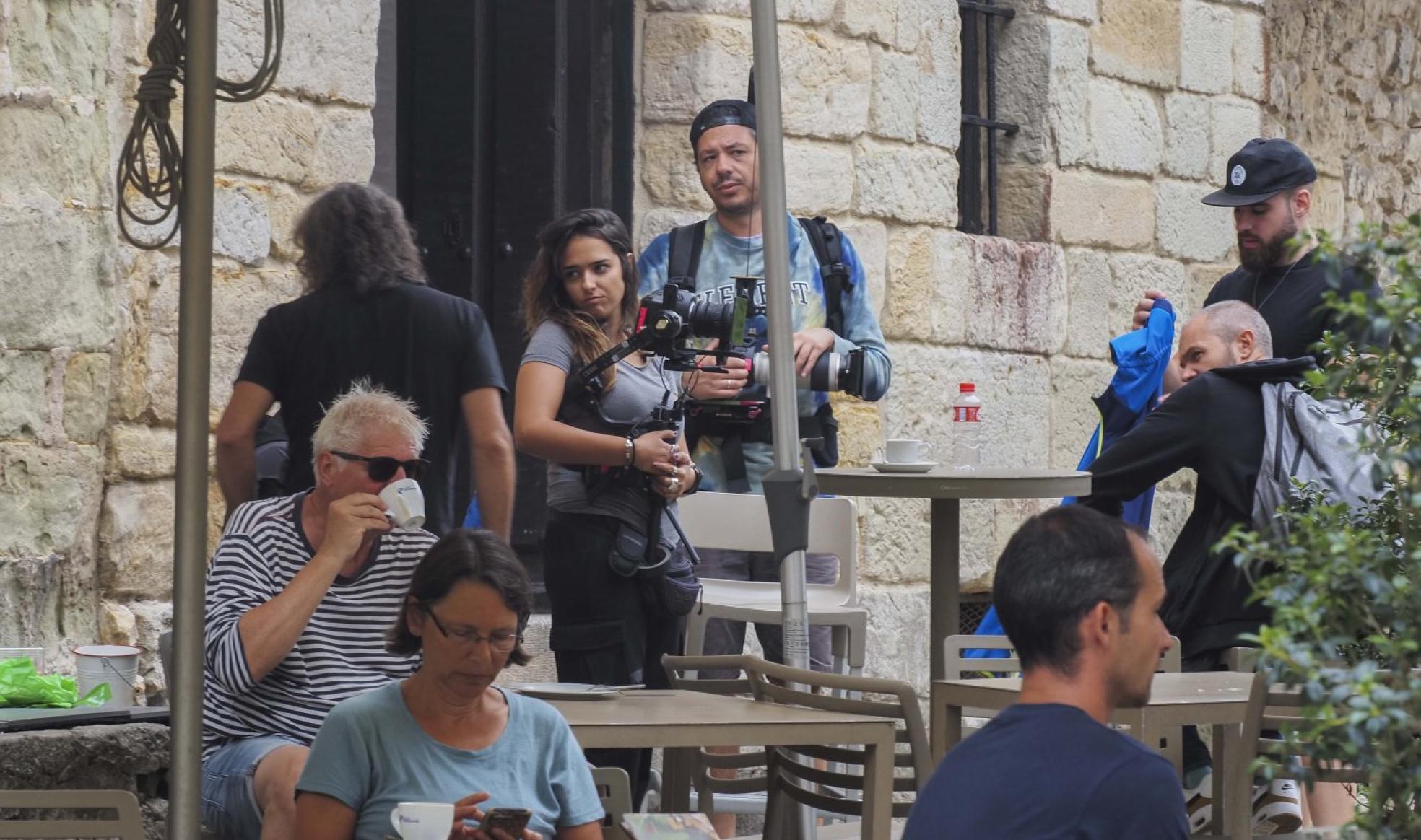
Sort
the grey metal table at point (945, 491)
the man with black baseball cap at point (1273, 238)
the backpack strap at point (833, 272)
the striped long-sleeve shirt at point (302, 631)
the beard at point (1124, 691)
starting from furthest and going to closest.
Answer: the man with black baseball cap at point (1273, 238), the backpack strap at point (833, 272), the grey metal table at point (945, 491), the striped long-sleeve shirt at point (302, 631), the beard at point (1124, 691)

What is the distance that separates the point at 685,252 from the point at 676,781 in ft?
6.14

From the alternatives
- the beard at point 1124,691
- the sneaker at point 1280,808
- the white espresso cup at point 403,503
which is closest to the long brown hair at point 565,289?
the white espresso cup at point 403,503

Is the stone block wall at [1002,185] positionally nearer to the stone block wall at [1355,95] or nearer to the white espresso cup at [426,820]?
the stone block wall at [1355,95]

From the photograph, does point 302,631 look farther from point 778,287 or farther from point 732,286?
point 732,286

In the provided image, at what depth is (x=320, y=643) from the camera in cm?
385

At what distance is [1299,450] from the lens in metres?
4.72

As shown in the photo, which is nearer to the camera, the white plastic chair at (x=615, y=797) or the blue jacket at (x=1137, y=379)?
Result: the white plastic chair at (x=615, y=797)

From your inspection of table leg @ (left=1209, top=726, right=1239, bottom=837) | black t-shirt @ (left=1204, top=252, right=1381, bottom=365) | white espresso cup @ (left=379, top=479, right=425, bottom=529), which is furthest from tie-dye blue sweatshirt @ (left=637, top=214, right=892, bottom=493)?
white espresso cup @ (left=379, top=479, right=425, bottom=529)

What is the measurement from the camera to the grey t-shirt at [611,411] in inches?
193

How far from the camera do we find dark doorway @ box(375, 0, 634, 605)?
21.2 ft

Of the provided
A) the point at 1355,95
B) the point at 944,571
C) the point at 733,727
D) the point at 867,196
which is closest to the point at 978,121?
the point at 867,196

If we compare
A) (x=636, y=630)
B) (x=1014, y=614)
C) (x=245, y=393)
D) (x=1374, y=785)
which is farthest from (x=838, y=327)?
(x=1374, y=785)

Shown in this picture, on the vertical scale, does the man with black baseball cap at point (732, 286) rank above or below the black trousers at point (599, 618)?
above

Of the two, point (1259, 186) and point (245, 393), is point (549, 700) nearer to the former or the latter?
point (245, 393)
